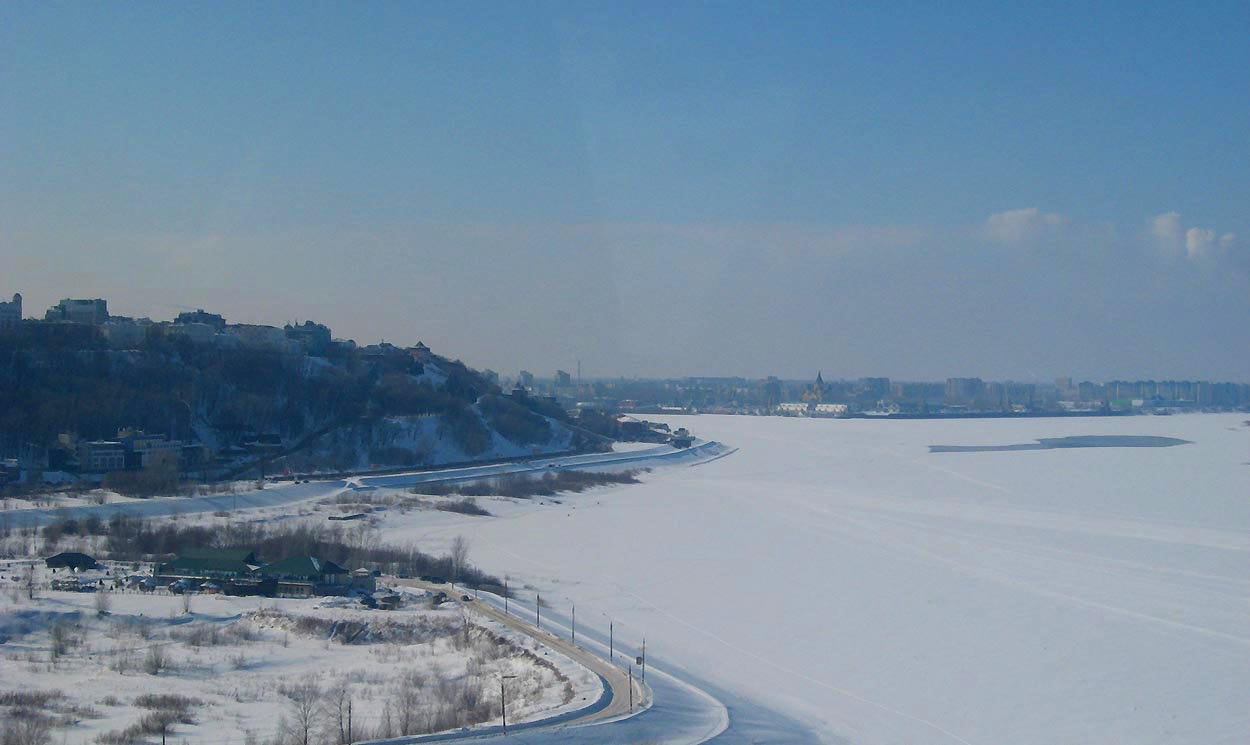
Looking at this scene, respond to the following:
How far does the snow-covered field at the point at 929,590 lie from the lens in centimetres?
905

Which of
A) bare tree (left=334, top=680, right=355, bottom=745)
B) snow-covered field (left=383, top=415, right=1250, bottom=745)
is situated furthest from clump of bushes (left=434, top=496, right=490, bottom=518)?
bare tree (left=334, top=680, right=355, bottom=745)

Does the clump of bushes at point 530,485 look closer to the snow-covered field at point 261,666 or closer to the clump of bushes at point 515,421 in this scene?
the clump of bushes at point 515,421

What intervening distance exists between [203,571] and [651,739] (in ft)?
29.3

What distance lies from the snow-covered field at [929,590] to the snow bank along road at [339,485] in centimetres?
351

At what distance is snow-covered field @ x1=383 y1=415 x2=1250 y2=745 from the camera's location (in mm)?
9047

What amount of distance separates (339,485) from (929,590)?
16.6 meters

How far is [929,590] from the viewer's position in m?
13.6

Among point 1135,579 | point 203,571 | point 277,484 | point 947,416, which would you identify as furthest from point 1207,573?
point 947,416

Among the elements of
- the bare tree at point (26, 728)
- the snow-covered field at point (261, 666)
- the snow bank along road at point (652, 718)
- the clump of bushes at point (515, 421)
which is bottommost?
the snow-covered field at point (261, 666)

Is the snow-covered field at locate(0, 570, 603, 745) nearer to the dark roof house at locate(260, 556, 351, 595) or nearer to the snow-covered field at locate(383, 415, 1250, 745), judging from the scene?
the dark roof house at locate(260, 556, 351, 595)

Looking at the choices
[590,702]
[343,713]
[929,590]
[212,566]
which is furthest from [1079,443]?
[343,713]

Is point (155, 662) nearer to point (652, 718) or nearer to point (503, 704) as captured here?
point (503, 704)

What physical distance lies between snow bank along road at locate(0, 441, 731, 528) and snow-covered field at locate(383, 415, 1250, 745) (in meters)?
3.51

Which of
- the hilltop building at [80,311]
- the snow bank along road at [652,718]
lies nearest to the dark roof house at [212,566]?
the snow bank along road at [652,718]
